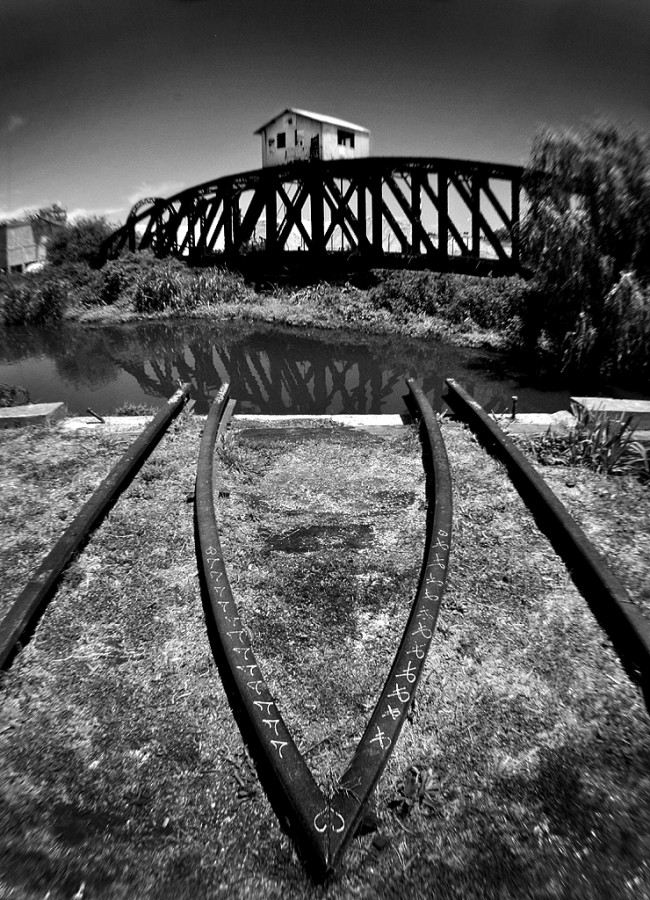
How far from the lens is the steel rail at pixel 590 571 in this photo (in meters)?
2.44

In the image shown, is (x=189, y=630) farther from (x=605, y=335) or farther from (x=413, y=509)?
(x=605, y=335)

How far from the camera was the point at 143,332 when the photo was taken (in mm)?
14438

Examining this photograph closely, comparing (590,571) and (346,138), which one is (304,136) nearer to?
(346,138)

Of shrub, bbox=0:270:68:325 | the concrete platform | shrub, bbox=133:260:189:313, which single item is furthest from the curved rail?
shrub, bbox=0:270:68:325

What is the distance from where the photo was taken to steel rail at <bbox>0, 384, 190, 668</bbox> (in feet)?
8.32

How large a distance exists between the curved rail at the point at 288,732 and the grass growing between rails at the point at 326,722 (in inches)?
Answer: 2.8

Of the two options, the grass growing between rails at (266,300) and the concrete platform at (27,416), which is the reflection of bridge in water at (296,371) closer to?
the grass growing between rails at (266,300)

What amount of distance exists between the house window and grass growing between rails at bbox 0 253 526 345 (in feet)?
63.8

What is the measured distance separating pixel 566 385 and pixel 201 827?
7843 mm

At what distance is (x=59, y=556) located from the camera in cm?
309

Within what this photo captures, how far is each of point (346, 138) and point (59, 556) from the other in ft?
120

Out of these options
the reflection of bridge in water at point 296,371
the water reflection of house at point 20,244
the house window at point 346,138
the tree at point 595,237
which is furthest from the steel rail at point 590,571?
the water reflection of house at point 20,244

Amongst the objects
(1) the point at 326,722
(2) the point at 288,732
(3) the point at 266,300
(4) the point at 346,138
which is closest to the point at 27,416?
(1) the point at 326,722

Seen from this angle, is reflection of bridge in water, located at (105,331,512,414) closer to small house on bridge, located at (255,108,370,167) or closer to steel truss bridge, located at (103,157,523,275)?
steel truss bridge, located at (103,157,523,275)
